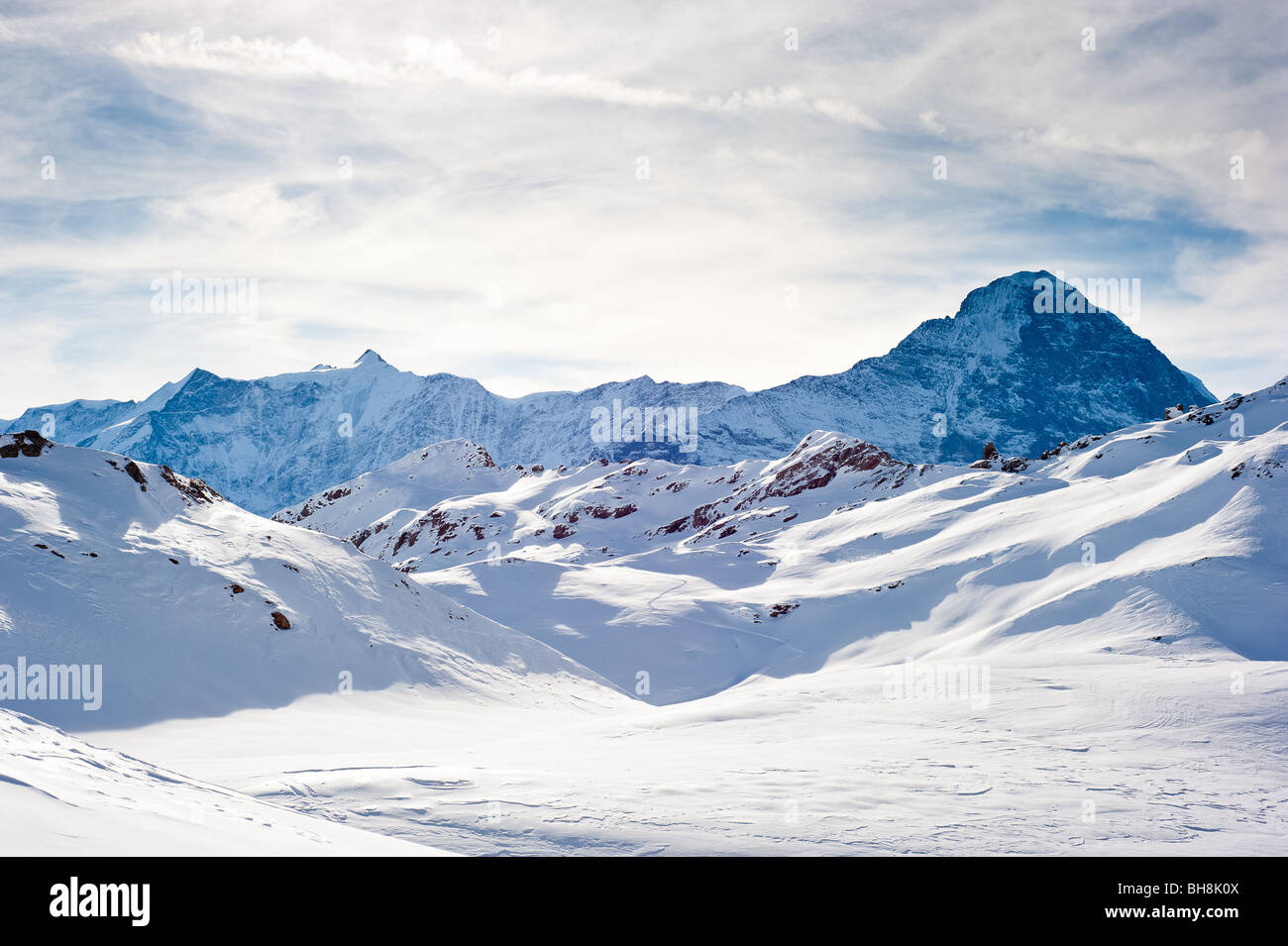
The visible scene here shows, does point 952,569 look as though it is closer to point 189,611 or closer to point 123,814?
point 189,611

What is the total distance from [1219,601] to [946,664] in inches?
517

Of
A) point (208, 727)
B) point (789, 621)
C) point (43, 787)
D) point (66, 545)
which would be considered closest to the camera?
point (43, 787)

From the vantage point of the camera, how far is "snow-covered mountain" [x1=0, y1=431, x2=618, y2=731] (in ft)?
76.1

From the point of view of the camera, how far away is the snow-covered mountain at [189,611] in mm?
23188

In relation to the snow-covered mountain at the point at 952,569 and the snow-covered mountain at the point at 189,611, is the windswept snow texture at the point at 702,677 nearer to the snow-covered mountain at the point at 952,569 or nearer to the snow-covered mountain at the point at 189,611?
the snow-covered mountain at the point at 189,611

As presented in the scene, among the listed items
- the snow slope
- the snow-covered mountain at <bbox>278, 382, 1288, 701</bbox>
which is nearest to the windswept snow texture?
the snow slope

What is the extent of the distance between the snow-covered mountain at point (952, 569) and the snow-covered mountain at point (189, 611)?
1547 cm

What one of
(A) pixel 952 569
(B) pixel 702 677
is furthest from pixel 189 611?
(A) pixel 952 569

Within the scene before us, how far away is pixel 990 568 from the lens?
47.2 m

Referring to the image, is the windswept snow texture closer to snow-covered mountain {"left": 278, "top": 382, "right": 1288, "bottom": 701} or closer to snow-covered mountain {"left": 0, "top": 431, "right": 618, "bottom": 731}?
snow-covered mountain {"left": 0, "top": 431, "right": 618, "bottom": 731}

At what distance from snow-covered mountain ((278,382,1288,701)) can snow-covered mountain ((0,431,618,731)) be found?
50.8 ft

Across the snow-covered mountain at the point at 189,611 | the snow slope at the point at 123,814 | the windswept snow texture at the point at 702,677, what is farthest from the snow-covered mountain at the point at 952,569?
the snow slope at the point at 123,814
